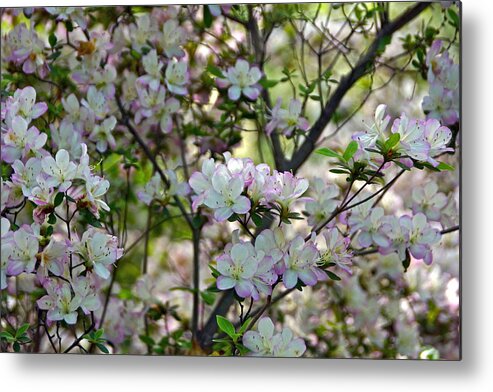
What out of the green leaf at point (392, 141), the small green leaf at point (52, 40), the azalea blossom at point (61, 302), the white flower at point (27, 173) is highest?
the small green leaf at point (52, 40)

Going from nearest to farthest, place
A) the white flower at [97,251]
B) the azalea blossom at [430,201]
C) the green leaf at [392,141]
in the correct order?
the green leaf at [392,141]
the white flower at [97,251]
the azalea blossom at [430,201]

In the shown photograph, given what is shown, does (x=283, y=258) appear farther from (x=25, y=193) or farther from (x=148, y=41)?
(x=148, y=41)

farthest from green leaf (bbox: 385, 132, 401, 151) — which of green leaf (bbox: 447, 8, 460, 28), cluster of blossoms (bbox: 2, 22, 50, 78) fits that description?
cluster of blossoms (bbox: 2, 22, 50, 78)

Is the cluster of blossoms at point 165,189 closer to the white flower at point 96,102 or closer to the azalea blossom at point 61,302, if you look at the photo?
the white flower at point 96,102

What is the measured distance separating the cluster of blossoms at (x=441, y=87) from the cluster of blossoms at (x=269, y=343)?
1.46 ft

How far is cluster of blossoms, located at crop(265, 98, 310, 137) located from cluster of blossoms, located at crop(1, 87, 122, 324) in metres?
0.37

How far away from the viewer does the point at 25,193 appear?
4.65 ft

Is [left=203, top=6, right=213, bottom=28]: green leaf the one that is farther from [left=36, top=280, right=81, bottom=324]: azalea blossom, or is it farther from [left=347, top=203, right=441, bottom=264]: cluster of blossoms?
[left=36, top=280, right=81, bottom=324]: azalea blossom

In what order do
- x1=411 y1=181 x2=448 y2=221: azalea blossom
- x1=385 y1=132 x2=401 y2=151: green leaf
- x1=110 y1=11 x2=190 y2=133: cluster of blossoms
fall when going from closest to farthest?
1. x1=385 y1=132 x2=401 y2=151: green leaf
2. x1=411 y1=181 x2=448 y2=221: azalea blossom
3. x1=110 y1=11 x2=190 y2=133: cluster of blossoms

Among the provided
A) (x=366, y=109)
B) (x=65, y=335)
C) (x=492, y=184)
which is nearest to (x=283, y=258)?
Answer: (x=492, y=184)

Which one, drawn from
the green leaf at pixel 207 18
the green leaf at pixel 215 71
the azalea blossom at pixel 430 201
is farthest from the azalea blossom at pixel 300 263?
the green leaf at pixel 207 18

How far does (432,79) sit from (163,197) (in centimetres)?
55

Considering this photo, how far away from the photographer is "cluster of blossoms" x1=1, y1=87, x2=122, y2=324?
4.52 feet

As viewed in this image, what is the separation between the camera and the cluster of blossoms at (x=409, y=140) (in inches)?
52.1
